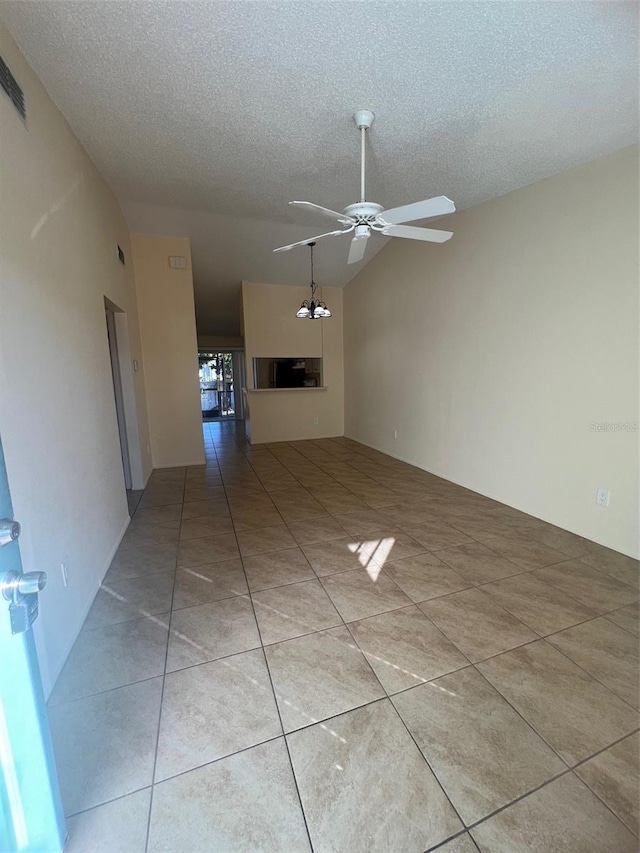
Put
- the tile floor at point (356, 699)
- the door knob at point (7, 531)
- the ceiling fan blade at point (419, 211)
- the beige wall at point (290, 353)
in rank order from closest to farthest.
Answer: the door knob at point (7, 531) → the tile floor at point (356, 699) → the ceiling fan blade at point (419, 211) → the beige wall at point (290, 353)

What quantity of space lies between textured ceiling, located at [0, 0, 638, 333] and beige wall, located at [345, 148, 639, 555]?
368mm

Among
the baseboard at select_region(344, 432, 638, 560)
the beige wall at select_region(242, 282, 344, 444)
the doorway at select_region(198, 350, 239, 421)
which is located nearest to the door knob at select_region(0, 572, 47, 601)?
the baseboard at select_region(344, 432, 638, 560)

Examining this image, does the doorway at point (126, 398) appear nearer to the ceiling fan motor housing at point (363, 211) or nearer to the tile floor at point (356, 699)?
the tile floor at point (356, 699)

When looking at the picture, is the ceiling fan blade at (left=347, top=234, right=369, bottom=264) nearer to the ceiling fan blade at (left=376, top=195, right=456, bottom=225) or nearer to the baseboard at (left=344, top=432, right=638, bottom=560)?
the ceiling fan blade at (left=376, top=195, right=456, bottom=225)

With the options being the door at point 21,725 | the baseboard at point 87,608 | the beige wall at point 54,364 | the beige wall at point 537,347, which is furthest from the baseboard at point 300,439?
the door at point 21,725

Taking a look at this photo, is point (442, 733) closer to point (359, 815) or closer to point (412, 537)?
point (359, 815)

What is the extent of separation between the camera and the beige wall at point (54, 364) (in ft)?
4.58

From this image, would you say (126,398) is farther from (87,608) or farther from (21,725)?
(21,725)

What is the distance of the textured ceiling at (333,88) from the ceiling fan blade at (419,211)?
58cm

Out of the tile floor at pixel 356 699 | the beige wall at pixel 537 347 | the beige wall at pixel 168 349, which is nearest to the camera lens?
the tile floor at pixel 356 699

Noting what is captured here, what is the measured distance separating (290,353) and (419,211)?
166 inches

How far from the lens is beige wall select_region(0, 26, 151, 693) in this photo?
140cm

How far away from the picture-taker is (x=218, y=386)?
9.48m

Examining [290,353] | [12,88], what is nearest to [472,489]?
[290,353]
